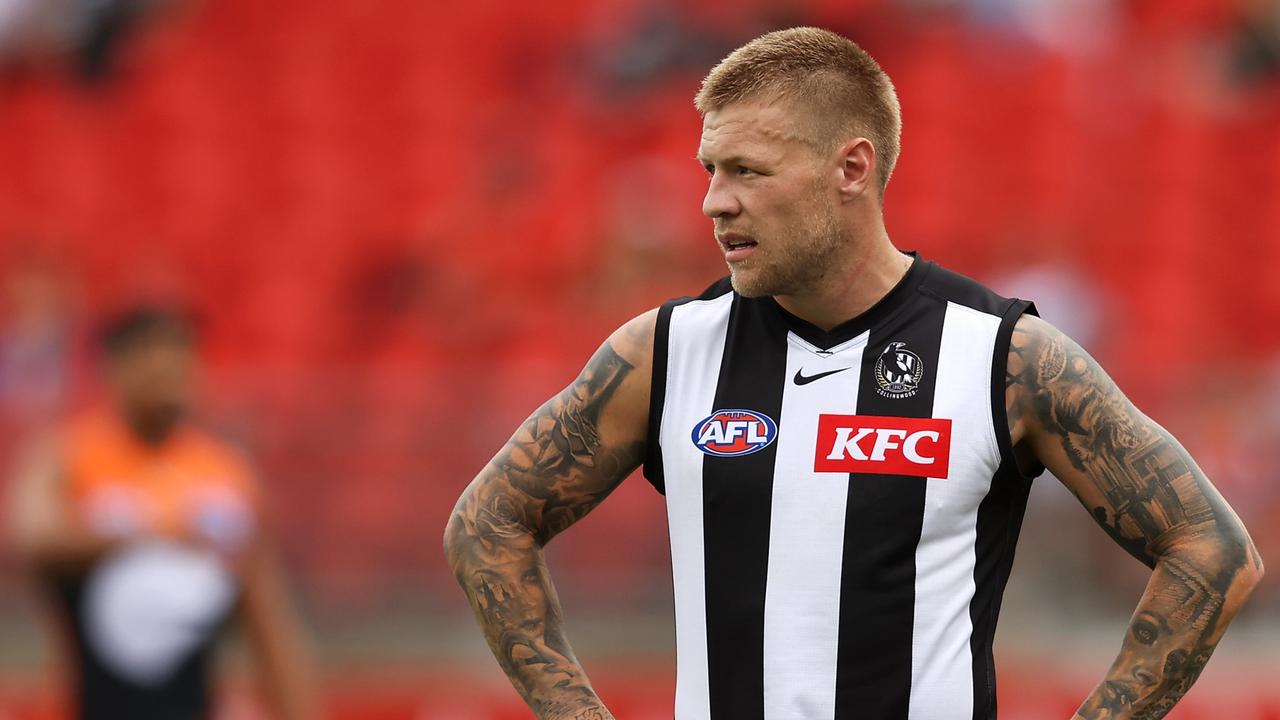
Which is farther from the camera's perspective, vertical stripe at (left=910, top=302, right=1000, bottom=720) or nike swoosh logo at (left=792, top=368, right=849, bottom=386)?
nike swoosh logo at (left=792, top=368, right=849, bottom=386)

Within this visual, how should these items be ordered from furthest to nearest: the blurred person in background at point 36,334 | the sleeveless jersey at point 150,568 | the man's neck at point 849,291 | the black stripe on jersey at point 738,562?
the blurred person in background at point 36,334 < the sleeveless jersey at point 150,568 < the man's neck at point 849,291 < the black stripe on jersey at point 738,562

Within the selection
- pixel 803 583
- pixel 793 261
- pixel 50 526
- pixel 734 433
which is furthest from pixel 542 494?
pixel 50 526

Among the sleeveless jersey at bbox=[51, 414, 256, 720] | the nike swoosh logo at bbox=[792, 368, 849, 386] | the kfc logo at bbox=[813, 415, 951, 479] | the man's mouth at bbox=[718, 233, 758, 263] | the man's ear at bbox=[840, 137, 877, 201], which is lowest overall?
the sleeveless jersey at bbox=[51, 414, 256, 720]

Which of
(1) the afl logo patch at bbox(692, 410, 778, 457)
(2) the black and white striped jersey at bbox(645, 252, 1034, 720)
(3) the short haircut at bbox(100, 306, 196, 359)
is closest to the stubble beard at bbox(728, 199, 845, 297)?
(2) the black and white striped jersey at bbox(645, 252, 1034, 720)

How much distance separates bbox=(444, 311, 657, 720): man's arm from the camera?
329 cm

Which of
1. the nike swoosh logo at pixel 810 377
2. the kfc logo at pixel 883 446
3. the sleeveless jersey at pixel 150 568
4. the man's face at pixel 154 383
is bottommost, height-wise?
the sleeveless jersey at pixel 150 568

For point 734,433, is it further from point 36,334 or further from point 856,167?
point 36,334

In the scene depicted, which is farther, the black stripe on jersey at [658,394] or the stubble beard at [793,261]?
the black stripe on jersey at [658,394]

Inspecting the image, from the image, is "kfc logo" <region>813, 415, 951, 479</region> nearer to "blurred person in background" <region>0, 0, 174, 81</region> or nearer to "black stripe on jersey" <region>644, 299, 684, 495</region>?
"black stripe on jersey" <region>644, 299, 684, 495</region>

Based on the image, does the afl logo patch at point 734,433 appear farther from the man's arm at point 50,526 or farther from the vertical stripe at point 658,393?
the man's arm at point 50,526

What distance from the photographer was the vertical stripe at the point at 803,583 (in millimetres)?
3102

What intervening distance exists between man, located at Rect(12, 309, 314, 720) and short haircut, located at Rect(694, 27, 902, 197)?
3.01 meters

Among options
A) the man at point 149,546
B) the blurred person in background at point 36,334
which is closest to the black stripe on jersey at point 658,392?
the man at point 149,546

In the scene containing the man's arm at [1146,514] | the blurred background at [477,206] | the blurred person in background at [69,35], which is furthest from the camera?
the blurred person in background at [69,35]
